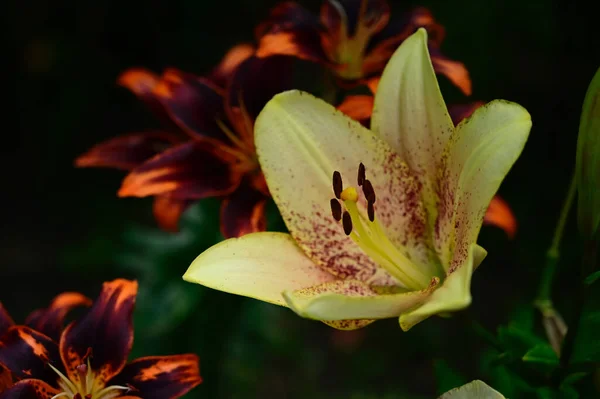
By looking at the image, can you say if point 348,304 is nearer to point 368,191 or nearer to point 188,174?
point 368,191

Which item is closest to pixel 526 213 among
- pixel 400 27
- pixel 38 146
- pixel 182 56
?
pixel 182 56

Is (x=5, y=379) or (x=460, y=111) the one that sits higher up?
(x=460, y=111)

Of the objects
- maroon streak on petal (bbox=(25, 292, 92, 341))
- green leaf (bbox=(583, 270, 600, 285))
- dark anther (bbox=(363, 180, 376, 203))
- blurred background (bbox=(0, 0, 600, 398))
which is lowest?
blurred background (bbox=(0, 0, 600, 398))

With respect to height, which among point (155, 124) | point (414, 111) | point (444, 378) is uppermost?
point (414, 111)

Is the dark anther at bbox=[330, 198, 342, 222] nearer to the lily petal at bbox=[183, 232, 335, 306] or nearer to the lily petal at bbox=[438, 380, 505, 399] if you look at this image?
the lily petal at bbox=[183, 232, 335, 306]

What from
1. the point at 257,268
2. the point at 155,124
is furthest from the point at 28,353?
the point at 155,124

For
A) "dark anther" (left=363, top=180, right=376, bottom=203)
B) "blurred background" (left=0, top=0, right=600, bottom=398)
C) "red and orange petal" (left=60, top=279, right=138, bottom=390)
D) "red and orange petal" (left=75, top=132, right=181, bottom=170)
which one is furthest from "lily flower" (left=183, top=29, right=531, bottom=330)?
"blurred background" (left=0, top=0, right=600, bottom=398)
